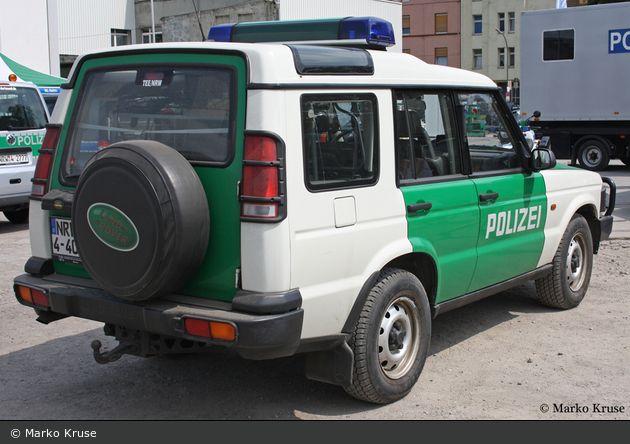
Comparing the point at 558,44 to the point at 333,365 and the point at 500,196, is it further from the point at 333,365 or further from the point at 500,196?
the point at 333,365

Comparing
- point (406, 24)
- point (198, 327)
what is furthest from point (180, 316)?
point (406, 24)

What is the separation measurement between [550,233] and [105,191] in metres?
3.52

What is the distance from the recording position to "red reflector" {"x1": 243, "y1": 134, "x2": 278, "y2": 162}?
317 centimetres

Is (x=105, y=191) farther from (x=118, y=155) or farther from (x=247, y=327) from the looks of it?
(x=247, y=327)

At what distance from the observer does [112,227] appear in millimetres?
3299

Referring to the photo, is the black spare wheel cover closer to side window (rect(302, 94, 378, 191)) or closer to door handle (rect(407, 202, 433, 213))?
side window (rect(302, 94, 378, 191))

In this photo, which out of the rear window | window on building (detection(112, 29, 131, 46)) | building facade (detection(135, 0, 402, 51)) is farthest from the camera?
window on building (detection(112, 29, 131, 46))

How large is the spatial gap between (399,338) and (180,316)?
1.38 metres

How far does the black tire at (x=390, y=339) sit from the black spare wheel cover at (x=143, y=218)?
100 cm

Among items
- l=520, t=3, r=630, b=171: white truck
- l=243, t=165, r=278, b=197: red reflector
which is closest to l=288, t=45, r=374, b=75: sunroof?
l=243, t=165, r=278, b=197: red reflector

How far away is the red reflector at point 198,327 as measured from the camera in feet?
10.5

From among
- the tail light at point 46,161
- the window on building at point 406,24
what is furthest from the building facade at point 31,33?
the window on building at point 406,24

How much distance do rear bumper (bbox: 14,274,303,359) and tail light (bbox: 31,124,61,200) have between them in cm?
58

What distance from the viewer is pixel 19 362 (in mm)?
4664
